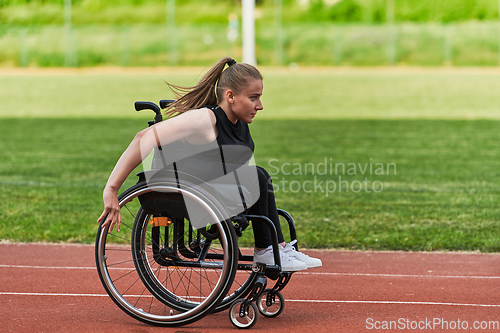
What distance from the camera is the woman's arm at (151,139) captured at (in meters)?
3.31

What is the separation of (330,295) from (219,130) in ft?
4.72

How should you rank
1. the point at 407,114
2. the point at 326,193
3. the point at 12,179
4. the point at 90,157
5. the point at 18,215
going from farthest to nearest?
the point at 407,114 < the point at 90,157 < the point at 12,179 < the point at 326,193 < the point at 18,215

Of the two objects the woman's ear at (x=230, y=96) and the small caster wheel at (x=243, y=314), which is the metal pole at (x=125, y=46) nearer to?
the woman's ear at (x=230, y=96)

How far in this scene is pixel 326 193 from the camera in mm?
8125

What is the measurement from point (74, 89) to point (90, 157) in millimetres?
16518

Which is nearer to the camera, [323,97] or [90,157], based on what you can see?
[90,157]

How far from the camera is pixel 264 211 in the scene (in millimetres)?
3449

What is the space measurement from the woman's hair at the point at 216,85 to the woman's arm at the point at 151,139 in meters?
0.20

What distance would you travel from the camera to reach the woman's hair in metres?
3.51

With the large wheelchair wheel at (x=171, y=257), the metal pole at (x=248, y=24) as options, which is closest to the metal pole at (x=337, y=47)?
the metal pole at (x=248, y=24)

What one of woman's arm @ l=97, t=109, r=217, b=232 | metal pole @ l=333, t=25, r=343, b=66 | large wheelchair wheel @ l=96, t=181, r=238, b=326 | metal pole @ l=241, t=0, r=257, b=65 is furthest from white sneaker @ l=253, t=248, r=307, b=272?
metal pole @ l=333, t=25, r=343, b=66

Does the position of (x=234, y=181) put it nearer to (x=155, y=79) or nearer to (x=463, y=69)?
(x=155, y=79)

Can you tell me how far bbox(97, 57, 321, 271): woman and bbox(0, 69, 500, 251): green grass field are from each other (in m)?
2.22

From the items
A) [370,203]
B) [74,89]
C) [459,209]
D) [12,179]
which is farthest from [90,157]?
[74,89]
